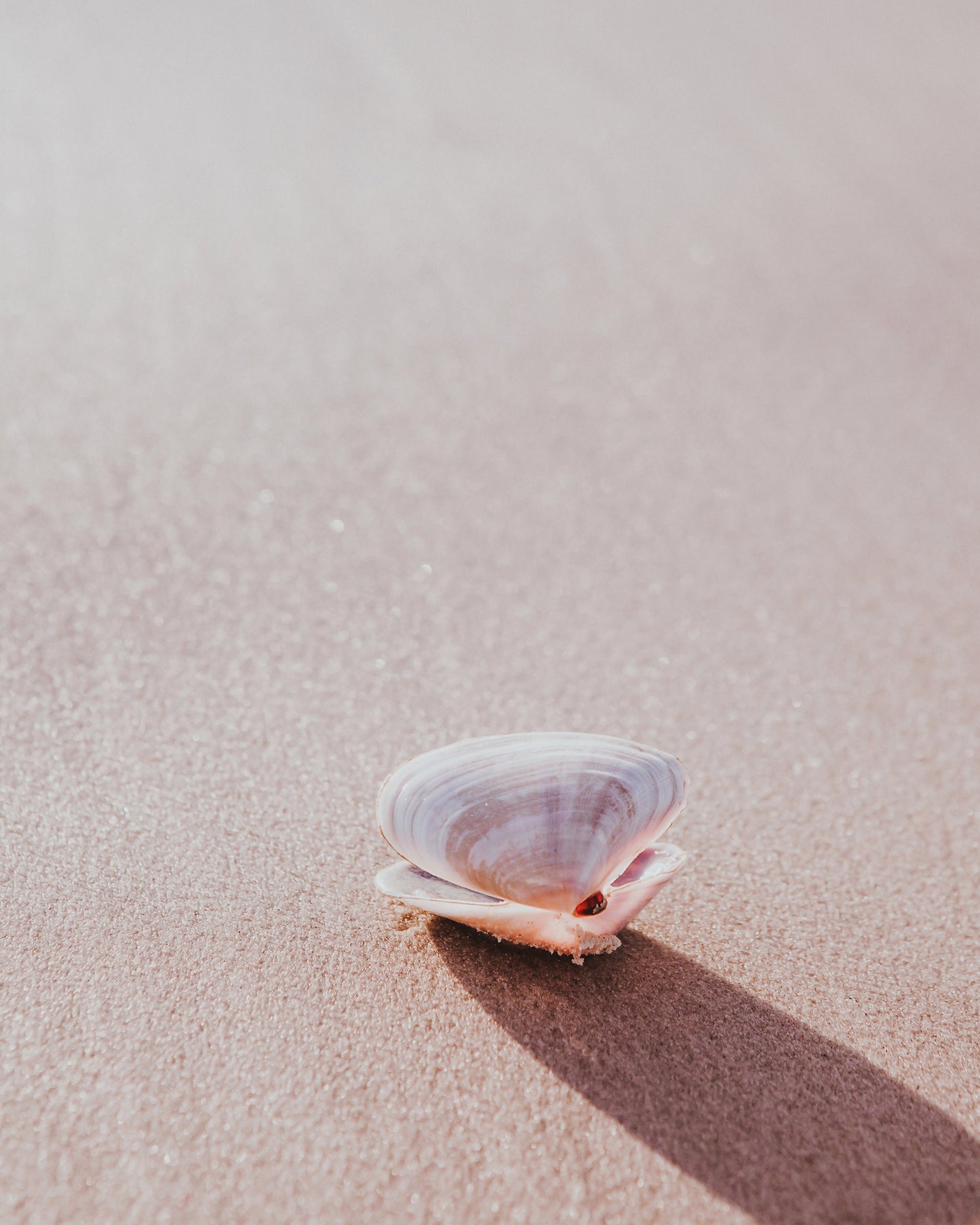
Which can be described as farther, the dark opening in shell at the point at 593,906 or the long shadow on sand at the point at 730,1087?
the dark opening in shell at the point at 593,906

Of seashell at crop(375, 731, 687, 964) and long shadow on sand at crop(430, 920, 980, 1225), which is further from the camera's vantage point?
seashell at crop(375, 731, 687, 964)

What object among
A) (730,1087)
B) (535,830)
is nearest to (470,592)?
(535,830)

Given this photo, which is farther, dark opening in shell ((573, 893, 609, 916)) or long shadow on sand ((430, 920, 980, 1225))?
dark opening in shell ((573, 893, 609, 916))

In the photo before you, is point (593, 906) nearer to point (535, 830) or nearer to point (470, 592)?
point (535, 830)

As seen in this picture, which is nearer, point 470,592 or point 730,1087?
point 730,1087

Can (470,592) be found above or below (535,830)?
below
